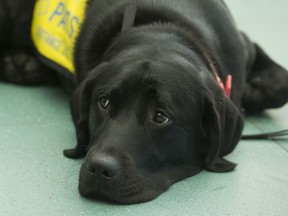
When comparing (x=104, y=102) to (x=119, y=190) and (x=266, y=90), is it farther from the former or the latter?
(x=266, y=90)

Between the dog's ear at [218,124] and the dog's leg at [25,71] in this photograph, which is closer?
the dog's ear at [218,124]

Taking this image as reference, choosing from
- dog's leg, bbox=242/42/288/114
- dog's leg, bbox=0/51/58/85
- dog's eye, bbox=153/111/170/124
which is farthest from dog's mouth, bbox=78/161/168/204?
dog's leg, bbox=0/51/58/85

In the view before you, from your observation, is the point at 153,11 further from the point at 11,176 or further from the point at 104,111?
the point at 11,176

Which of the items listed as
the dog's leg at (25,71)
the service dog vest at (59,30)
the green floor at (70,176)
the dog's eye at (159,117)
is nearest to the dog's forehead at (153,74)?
the dog's eye at (159,117)

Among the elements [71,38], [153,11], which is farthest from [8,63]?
[153,11]

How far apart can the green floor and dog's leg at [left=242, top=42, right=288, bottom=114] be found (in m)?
0.09

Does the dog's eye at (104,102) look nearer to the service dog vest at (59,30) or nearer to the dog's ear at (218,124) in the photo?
the dog's ear at (218,124)

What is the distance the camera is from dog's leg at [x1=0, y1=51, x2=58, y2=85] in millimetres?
3428

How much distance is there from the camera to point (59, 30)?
3172 mm

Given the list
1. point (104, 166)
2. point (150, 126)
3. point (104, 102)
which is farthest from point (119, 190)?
point (104, 102)

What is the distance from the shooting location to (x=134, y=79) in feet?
6.86

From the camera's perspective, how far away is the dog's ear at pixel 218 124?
2.20 m

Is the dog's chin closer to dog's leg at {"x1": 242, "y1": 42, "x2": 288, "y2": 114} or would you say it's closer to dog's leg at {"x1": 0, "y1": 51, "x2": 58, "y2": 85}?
dog's leg at {"x1": 242, "y1": 42, "x2": 288, "y2": 114}

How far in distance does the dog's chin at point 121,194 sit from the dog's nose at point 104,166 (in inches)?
2.8
